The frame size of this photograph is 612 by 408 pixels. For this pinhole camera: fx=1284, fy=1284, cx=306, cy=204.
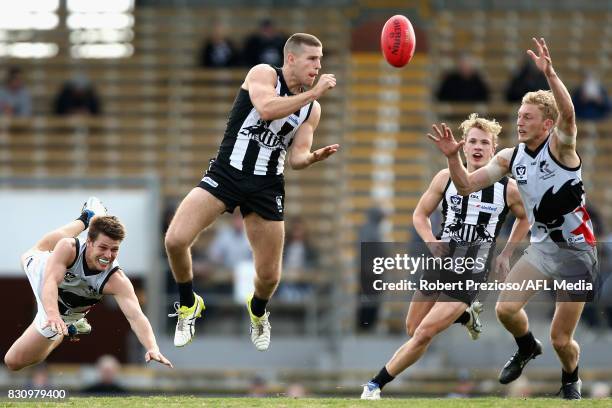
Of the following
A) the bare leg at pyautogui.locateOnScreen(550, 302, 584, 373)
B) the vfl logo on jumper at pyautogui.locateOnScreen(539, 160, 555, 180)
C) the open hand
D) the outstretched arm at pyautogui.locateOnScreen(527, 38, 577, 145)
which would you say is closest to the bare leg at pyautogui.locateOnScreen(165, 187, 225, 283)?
the open hand

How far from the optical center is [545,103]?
9750mm

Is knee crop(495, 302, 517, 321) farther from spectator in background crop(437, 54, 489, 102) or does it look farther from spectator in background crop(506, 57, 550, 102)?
spectator in background crop(437, 54, 489, 102)

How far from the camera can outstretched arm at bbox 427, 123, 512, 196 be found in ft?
30.3

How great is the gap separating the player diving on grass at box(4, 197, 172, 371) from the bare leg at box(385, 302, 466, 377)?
2119 mm

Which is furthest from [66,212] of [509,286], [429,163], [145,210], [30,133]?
[509,286]

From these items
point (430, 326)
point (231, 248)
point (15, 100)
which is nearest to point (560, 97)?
point (430, 326)

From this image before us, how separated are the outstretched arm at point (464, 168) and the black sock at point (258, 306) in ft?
6.68

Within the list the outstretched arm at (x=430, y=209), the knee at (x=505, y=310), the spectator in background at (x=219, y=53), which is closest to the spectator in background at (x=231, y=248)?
the spectator in background at (x=219, y=53)

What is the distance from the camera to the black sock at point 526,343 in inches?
418

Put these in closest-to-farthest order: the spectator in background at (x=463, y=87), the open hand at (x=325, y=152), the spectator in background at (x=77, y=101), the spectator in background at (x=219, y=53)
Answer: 1. the open hand at (x=325, y=152)
2. the spectator in background at (x=463, y=87)
3. the spectator in background at (x=77, y=101)
4. the spectator in background at (x=219, y=53)

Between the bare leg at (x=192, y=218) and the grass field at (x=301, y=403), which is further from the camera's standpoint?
the bare leg at (x=192, y=218)

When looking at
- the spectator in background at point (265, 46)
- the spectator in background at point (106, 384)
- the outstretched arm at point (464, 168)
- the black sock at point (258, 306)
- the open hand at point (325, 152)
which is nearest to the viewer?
the open hand at point (325, 152)

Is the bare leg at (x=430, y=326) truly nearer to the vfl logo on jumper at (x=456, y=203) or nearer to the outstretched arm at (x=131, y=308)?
the vfl logo on jumper at (x=456, y=203)

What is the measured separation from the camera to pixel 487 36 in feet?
72.4
